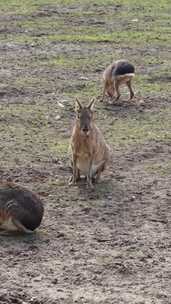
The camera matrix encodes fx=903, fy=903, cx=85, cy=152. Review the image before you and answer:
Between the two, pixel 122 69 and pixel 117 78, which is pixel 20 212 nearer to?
pixel 117 78

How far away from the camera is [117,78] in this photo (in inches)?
503

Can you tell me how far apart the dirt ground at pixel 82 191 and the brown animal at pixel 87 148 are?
0.52ft

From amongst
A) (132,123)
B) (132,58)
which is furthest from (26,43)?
(132,123)

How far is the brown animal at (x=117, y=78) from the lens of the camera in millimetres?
12773

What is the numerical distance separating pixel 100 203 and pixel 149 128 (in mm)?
3025

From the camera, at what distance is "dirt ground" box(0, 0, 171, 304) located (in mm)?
6695

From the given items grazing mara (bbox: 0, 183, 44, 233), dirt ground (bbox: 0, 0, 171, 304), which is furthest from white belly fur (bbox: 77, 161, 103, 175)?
grazing mara (bbox: 0, 183, 44, 233)

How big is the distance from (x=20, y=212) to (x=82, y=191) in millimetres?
1494

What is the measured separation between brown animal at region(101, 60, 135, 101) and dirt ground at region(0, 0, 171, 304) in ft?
0.71

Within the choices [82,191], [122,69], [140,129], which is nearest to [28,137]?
[140,129]

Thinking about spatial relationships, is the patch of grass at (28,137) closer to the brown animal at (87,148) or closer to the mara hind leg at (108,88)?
the brown animal at (87,148)

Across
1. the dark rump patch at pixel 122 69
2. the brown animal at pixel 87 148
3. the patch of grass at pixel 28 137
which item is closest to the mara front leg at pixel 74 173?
the brown animal at pixel 87 148

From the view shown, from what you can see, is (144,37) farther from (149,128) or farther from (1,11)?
(149,128)

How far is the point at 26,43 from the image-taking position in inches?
647
